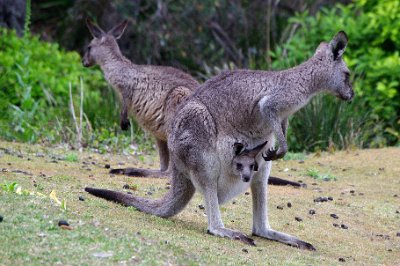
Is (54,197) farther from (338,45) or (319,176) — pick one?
(319,176)

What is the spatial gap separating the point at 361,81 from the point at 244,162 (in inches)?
279

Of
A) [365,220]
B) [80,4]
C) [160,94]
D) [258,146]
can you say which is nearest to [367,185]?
[365,220]

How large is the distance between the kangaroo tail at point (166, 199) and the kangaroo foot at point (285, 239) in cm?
64

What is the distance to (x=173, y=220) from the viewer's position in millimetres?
6848

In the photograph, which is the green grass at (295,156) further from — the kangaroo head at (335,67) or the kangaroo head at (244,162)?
the kangaroo head at (244,162)

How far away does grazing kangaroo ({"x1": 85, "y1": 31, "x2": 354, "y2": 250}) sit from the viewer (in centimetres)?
645

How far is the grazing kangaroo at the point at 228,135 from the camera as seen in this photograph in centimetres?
645

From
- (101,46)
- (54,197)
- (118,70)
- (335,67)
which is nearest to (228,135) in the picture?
(335,67)

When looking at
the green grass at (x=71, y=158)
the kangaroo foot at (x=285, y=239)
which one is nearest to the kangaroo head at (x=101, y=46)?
the green grass at (x=71, y=158)

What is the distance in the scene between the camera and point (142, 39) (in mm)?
16672

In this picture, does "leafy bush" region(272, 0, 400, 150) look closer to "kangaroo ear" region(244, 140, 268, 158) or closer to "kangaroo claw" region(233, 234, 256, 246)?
"kangaroo ear" region(244, 140, 268, 158)

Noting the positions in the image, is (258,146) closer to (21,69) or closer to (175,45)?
(21,69)

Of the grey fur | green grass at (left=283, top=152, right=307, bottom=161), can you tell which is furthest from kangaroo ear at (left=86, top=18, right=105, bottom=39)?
green grass at (left=283, top=152, right=307, bottom=161)

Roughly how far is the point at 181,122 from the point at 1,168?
2.29m
